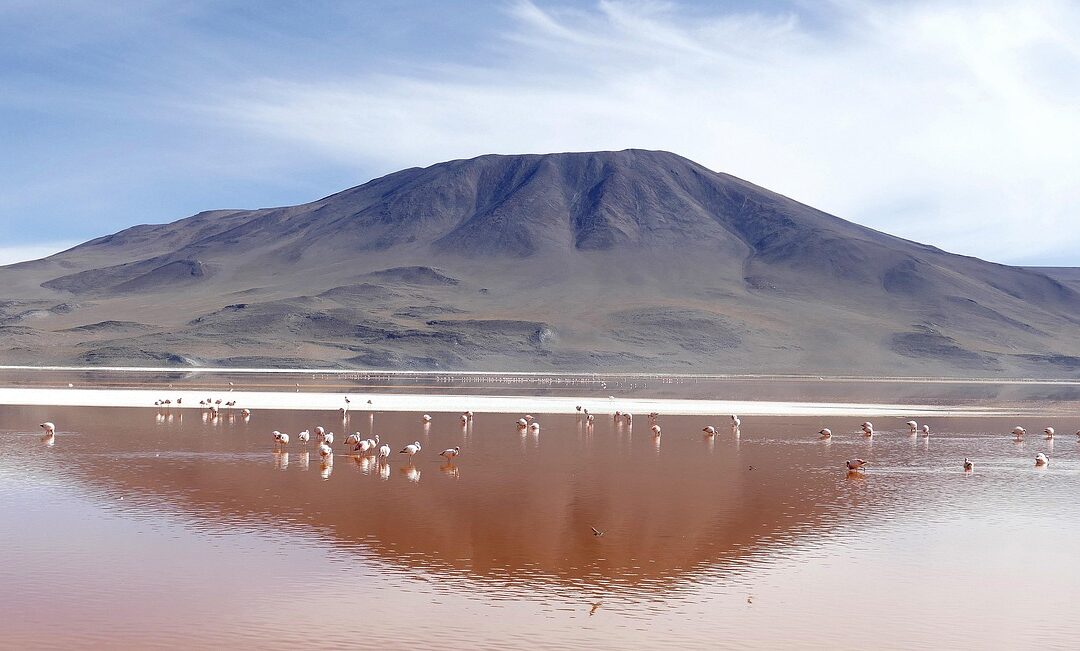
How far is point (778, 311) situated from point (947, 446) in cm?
14075

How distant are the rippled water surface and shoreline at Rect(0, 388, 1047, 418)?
1879 centimetres

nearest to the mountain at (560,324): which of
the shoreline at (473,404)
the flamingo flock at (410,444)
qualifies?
the shoreline at (473,404)

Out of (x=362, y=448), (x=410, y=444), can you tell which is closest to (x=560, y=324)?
(x=410, y=444)

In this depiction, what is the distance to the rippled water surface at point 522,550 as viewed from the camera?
12094mm

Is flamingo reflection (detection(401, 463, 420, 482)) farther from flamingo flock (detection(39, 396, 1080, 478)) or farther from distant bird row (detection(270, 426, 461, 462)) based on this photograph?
distant bird row (detection(270, 426, 461, 462))

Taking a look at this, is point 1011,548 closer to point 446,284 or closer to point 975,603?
point 975,603

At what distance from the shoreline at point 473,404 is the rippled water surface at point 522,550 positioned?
740 inches

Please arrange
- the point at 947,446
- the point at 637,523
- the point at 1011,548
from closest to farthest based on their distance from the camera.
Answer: the point at 1011,548 < the point at 637,523 < the point at 947,446

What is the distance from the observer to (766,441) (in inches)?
1421

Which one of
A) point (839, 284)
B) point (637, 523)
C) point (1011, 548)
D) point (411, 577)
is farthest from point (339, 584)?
point (839, 284)

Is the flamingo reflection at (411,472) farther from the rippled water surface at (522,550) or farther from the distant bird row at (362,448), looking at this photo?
the distant bird row at (362,448)

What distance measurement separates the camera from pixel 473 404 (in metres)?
53.1

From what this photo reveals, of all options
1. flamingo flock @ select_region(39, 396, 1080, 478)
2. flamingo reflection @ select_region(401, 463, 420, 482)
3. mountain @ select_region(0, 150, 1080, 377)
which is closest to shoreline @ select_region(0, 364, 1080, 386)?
mountain @ select_region(0, 150, 1080, 377)

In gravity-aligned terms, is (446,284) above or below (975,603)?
above
